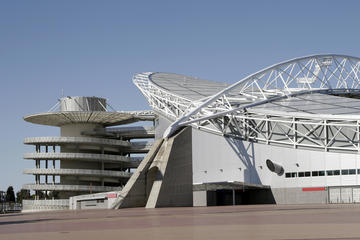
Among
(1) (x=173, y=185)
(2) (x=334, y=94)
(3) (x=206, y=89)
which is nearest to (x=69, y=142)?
(3) (x=206, y=89)

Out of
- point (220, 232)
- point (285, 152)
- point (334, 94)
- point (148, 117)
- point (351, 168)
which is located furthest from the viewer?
point (148, 117)

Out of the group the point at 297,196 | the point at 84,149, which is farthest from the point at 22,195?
the point at 297,196

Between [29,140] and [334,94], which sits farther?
[29,140]

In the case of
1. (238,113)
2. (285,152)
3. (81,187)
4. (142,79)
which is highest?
(142,79)

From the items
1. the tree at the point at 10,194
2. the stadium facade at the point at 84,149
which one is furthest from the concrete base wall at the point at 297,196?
the tree at the point at 10,194

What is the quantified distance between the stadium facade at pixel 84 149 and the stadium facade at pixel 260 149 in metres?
27.0

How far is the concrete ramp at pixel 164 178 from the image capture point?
62344 mm

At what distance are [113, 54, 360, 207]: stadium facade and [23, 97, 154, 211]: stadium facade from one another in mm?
26976

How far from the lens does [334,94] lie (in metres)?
76.8

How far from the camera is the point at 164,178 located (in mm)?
62906

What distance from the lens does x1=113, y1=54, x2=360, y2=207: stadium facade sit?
57.9 m

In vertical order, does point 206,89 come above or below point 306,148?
above

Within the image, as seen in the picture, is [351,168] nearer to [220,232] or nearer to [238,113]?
[238,113]

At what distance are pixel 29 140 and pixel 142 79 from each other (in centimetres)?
2618
